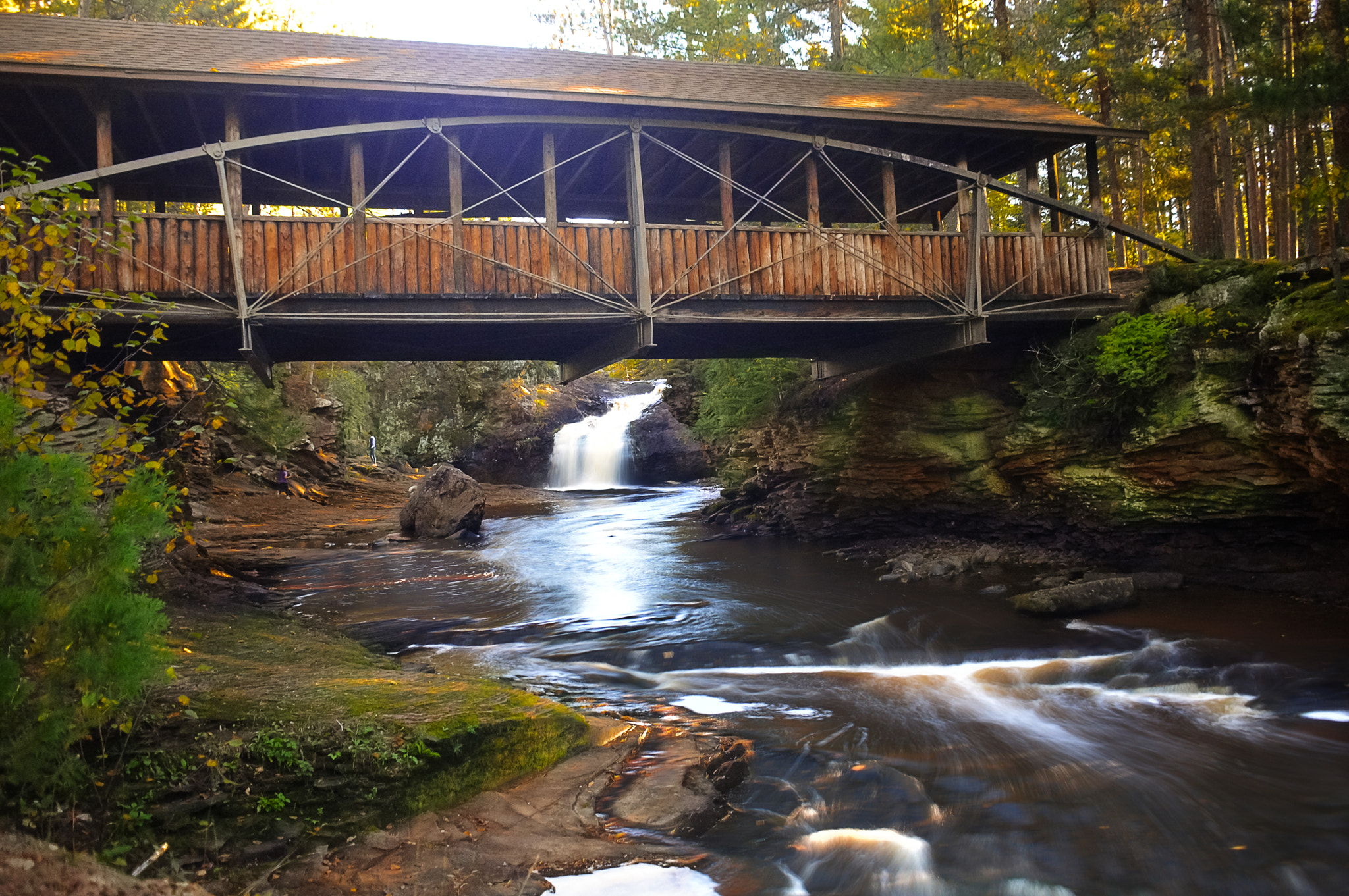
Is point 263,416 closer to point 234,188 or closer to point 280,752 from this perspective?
point 234,188

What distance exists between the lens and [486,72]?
1142 cm

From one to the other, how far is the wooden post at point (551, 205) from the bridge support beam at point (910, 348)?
5.59 metres

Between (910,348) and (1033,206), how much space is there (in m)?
2.89

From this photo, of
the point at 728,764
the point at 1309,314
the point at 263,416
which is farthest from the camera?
the point at 263,416

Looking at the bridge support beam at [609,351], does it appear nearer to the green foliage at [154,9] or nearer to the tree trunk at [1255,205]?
the green foliage at [154,9]

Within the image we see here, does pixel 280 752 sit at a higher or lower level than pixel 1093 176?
lower

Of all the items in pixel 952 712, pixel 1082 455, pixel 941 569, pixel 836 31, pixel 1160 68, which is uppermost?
pixel 836 31

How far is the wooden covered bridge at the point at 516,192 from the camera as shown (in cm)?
995

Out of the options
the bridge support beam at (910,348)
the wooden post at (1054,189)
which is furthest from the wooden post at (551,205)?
the wooden post at (1054,189)

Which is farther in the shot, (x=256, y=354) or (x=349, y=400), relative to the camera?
(x=349, y=400)

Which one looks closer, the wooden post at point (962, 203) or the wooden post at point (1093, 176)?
the wooden post at point (1093, 176)

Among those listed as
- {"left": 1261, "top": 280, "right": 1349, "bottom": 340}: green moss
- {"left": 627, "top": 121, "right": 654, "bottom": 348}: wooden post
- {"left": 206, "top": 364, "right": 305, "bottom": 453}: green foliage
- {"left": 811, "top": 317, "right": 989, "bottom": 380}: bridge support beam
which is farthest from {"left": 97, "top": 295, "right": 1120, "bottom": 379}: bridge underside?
{"left": 206, "top": 364, "right": 305, "bottom": 453}: green foliage

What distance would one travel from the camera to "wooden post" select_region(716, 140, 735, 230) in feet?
38.8

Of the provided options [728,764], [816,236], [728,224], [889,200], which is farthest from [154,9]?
[728,764]
